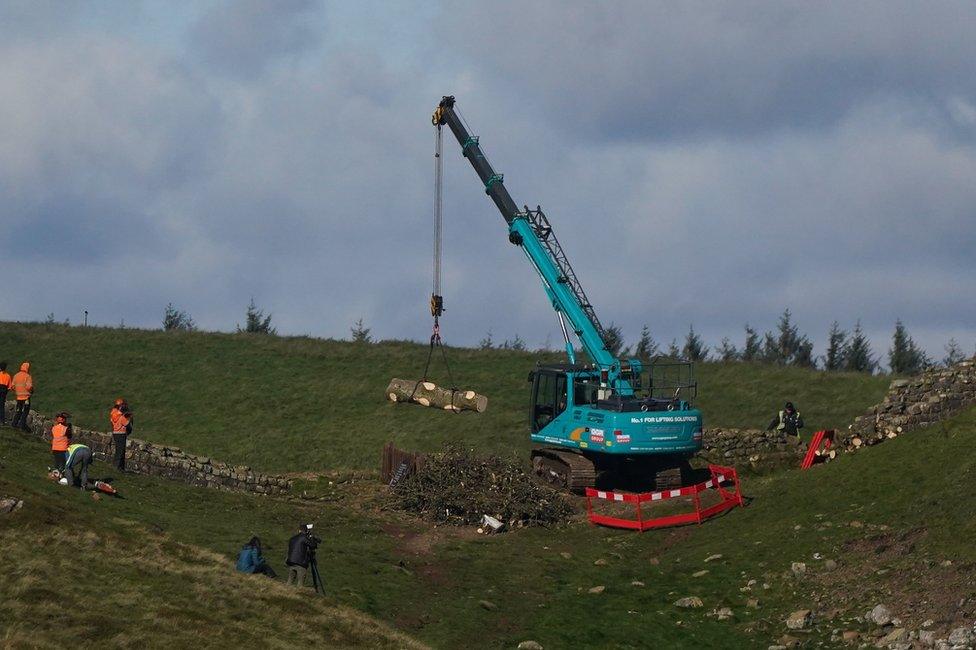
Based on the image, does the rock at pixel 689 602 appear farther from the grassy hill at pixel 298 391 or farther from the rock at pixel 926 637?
the grassy hill at pixel 298 391

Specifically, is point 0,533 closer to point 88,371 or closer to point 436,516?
point 436,516

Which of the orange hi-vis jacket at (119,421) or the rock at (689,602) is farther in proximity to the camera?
the orange hi-vis jacket at (119,421)

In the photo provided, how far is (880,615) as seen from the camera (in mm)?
24797

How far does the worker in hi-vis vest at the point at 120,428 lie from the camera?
3625 centimetres

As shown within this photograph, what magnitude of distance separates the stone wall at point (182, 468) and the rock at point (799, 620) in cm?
1795

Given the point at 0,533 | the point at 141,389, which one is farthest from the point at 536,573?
the point at 141,389

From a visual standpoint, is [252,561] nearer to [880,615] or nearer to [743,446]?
[880,615]

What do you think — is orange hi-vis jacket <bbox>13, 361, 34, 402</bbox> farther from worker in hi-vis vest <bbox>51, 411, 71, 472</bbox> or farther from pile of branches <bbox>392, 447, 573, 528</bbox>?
pile of branches <bbox>392, 447, 573, 528</bbox>

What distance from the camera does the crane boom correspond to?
131ft

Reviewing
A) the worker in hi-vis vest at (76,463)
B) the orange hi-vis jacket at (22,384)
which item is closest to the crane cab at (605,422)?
the worker in hi-vis vest at (76,463)

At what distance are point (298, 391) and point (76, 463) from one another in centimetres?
2575

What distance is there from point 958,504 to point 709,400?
24316 mm

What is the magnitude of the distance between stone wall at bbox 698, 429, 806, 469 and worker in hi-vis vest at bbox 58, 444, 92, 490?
20082 millimetres

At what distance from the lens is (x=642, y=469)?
127 feet
